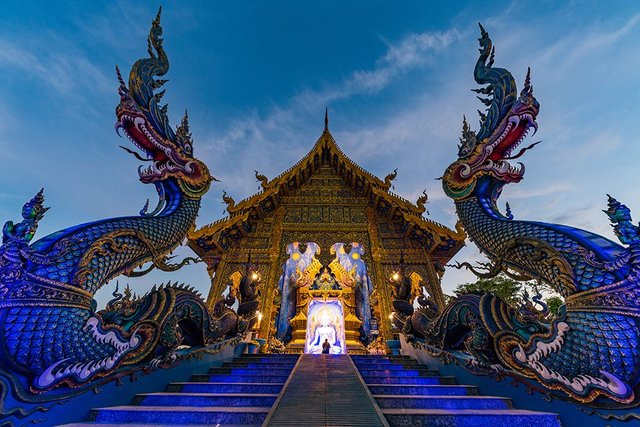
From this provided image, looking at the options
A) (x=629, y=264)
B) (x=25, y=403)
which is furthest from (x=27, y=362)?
(x=629, y=264)

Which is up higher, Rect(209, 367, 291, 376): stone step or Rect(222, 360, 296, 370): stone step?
Rect(222, 360, 296, 370): stone step

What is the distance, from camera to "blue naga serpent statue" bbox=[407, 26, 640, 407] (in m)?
1.77

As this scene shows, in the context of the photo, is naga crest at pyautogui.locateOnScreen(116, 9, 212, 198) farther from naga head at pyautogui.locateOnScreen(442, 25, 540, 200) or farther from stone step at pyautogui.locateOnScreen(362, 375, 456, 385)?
naga head at pyautogui.locateOnScreen(442, 25, 540, 200)

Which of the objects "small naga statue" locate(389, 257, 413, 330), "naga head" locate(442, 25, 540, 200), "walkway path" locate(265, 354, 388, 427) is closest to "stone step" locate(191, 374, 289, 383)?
"walkway path" locate(265, 354, 388, 427)

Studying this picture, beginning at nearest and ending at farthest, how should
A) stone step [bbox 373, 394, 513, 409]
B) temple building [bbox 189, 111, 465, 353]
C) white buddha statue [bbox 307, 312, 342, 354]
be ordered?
stone step [bbox 373, 394, 513, 409] → temple building [bbox 189, 111, 465, 353] → white buddha statue [bbox 307, 312, 342, 354]

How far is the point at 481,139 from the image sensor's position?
388 cm

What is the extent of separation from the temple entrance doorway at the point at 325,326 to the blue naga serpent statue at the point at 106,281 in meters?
5.59

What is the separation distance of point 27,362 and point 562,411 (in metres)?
3.85

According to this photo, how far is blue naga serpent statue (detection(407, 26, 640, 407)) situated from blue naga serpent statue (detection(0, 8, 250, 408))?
10.9ft

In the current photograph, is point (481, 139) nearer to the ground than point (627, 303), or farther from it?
farther from it

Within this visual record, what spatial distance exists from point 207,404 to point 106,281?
5.03ft

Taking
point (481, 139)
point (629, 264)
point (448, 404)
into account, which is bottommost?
point (448, 404)

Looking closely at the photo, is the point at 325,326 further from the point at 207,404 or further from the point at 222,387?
the point at 207,404

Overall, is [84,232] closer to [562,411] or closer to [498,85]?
[562,411]
